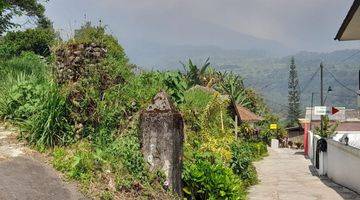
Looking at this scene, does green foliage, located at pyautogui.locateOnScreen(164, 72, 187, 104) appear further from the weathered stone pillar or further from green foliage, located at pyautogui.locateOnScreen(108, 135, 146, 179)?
green foliage, located at pyautogui.locateOnScreen(108, 135, 146, 179)

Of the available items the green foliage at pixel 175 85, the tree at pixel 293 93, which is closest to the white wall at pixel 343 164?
the green foliage at pixel 175 85

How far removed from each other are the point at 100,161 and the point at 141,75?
577 cm

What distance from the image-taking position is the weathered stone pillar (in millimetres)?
9703

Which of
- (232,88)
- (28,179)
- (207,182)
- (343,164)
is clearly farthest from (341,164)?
(232,88)

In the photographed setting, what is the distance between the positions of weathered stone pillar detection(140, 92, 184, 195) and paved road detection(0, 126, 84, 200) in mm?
1880

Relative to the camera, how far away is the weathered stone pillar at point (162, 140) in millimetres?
9703

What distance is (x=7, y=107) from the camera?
10.9 m

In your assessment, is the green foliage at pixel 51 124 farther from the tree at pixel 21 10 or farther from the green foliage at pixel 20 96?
the tree at pixel 21 10

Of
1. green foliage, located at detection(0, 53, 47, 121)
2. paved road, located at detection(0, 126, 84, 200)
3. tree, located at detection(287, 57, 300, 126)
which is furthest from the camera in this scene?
tree, located at detection(287, 57, 300, 126)

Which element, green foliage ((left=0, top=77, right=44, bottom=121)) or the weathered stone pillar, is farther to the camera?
green foliage ((left=0, top=77, right=44, bottom=121))

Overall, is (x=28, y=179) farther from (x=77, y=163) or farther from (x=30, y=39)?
(x=30, y=39)

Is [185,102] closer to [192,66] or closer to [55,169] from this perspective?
[55,169]

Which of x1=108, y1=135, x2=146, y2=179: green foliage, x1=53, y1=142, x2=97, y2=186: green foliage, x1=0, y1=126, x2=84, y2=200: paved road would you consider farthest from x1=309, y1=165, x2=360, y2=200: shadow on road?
x1=0, y1=126, x2=84, y2=200: paved road

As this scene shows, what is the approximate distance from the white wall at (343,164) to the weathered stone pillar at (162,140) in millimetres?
7569
